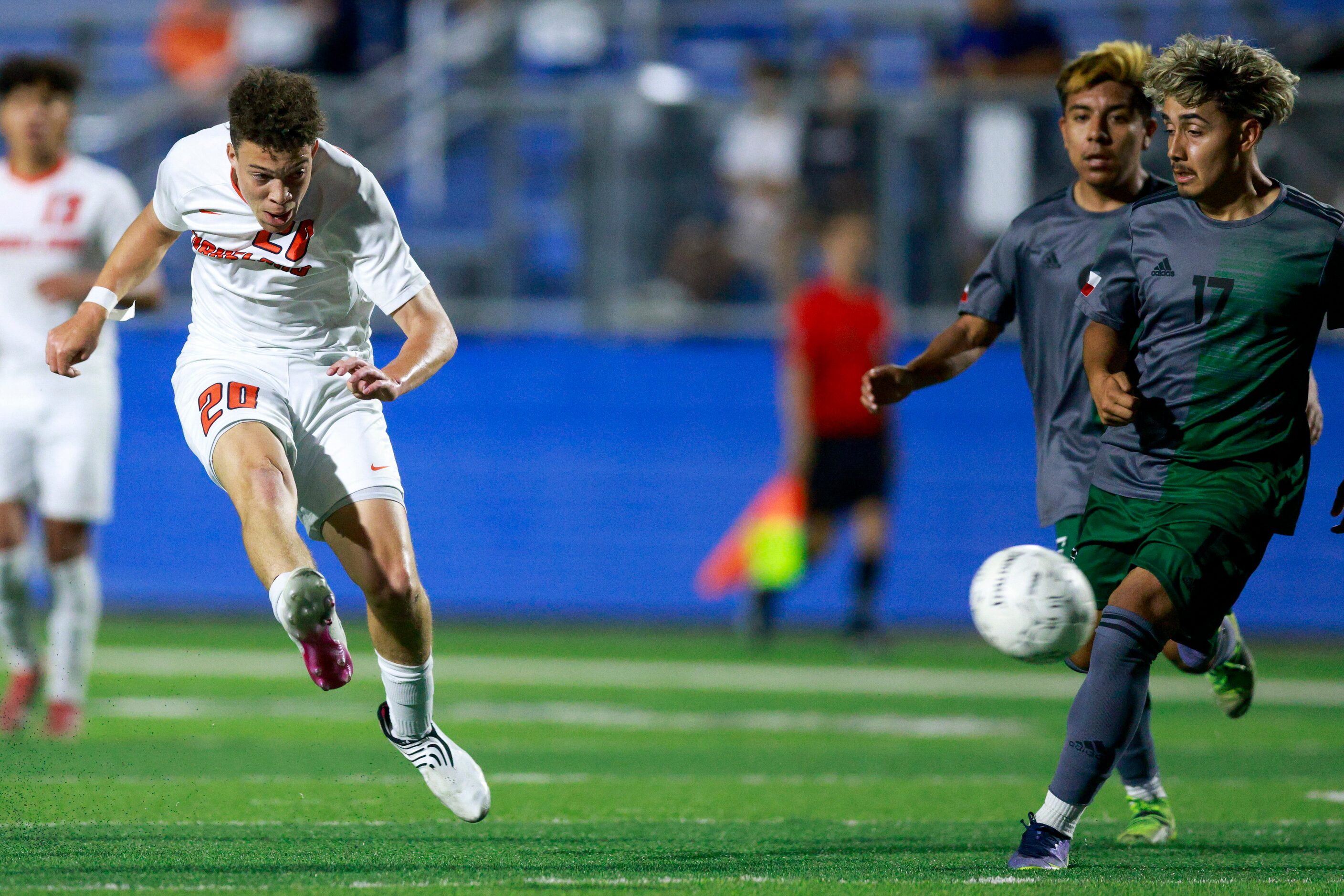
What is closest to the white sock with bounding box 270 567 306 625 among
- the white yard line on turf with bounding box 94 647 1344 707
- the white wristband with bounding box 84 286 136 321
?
the white wristband with bounding box 84 286 136 321

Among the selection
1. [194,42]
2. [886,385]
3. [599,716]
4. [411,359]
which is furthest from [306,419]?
[194,42]

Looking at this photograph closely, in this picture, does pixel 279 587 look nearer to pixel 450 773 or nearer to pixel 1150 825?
pixel 450 773

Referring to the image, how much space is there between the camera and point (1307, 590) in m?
13.1

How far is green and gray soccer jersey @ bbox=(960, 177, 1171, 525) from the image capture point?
5.82 metres

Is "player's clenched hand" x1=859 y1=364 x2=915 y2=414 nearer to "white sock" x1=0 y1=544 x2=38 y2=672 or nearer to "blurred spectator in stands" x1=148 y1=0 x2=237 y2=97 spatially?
"white sock" x1=0 y1=544 x2=38 y2=672

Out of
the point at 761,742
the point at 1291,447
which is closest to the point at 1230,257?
the point at 1291,447

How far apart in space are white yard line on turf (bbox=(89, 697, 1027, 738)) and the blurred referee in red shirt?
2.80 meters

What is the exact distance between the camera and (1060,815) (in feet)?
16.4

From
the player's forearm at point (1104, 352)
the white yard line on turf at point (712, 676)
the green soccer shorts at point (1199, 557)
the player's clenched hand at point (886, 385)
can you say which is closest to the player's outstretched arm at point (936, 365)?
the player's clenched hand at point (886, 385)

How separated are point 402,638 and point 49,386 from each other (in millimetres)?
3702

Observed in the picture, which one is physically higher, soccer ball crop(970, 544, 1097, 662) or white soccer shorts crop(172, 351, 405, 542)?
white soccer shorts crop(172, 351, 405, 542)

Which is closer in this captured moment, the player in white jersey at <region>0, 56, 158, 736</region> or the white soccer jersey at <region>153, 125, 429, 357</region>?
the white soccer jersey at <region>153, 125, 429, 357</region>

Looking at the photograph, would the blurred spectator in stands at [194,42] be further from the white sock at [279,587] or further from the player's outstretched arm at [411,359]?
the white sock at [279,587]

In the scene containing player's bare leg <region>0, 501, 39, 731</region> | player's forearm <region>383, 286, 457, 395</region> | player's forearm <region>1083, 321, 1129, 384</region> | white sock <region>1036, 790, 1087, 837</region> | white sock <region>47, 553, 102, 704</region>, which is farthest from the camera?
white sock <region>47, 553, 102, 704</region>
